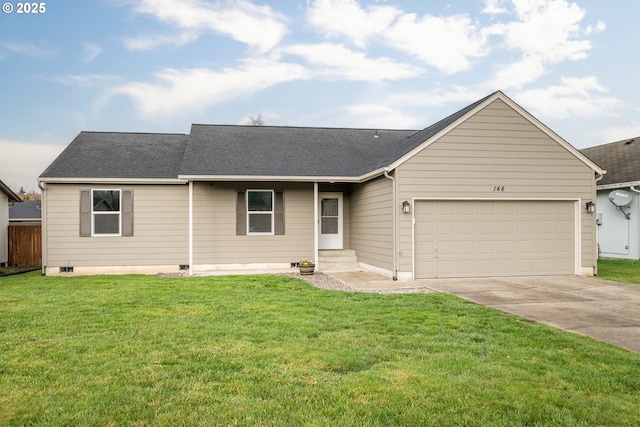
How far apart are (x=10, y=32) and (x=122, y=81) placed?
14.6ft

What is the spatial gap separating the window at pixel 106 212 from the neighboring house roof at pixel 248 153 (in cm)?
59

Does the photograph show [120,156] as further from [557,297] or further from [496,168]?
[557,297]

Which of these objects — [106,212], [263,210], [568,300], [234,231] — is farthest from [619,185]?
[106,212]

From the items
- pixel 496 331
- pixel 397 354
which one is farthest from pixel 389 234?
pixel 397 354

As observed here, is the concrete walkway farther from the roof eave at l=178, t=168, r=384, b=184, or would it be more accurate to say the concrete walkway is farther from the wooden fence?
the wooden fence

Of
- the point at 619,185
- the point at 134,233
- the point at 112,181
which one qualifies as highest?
the point at 619,185

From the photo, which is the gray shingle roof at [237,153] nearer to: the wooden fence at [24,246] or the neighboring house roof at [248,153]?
the neighboring house roof at [248,153]

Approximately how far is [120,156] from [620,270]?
51.1 feet

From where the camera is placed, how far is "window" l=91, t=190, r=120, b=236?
13.1m

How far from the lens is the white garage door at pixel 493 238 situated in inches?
446

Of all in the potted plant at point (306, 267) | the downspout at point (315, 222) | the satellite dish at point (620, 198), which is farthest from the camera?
the satellite dish at point (620, 198)

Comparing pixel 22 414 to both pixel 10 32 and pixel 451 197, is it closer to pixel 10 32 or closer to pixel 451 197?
pixel 451 197

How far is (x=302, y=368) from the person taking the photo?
428 centimetres

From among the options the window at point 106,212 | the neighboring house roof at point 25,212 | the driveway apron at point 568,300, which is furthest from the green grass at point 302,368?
the neighboring house roof at point 25,212
